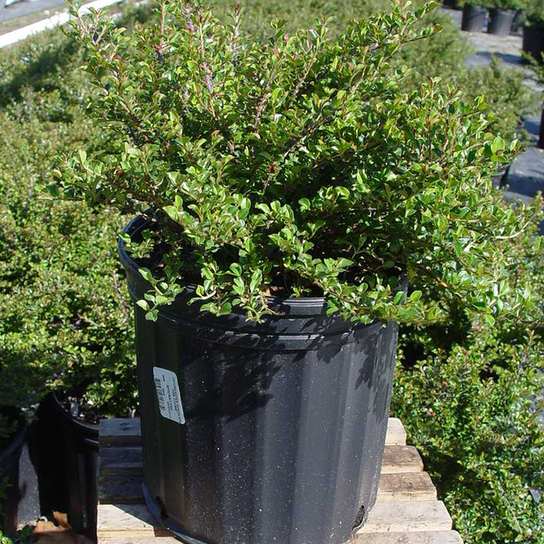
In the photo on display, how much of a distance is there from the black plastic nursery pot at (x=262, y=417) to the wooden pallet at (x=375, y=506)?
9 cm

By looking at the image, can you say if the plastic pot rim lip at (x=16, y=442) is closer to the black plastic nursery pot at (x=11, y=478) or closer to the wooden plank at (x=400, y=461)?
the black plastic nursery pot at (x=11, y=478)

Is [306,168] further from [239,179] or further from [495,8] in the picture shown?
[495,8]

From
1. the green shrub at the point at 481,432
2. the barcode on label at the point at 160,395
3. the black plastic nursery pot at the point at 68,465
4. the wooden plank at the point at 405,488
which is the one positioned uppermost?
the barcode on label at the point at 160,395

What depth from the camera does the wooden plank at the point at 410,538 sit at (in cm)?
202

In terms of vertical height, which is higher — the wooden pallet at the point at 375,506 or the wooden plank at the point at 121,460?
the wooden pallet at the point at 375,506

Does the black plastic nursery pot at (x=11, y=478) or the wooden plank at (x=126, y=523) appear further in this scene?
the black plastic nursery pot at (x=11, y=478)

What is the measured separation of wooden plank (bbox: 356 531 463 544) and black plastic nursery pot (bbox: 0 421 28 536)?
1.52 meters

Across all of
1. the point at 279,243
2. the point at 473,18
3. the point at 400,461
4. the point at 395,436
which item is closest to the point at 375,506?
the point at 400,461

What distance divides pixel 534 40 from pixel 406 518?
47.9ft

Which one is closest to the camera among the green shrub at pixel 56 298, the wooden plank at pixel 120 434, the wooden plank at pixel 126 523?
the wooden plank at pixel 126 523

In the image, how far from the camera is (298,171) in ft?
5.60

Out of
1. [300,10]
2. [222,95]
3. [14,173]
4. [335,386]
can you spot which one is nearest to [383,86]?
[222,95]

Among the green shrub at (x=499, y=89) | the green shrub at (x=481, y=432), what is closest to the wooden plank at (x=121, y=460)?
the green shrub at (x=481, y=432)

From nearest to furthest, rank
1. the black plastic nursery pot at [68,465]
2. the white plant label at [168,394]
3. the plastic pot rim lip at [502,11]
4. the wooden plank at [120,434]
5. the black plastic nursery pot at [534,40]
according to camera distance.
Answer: the white plant label at [168,394] < the wooden plank at [120,434] < the black plastic nursery pot at [68,465] < the black plastic nursery pot at [534,40] < the plastic pot rim lip at [502,11]
